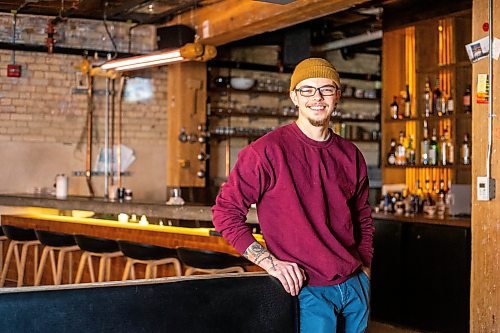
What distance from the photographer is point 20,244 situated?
8078 mm

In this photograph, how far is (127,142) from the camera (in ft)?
32.2

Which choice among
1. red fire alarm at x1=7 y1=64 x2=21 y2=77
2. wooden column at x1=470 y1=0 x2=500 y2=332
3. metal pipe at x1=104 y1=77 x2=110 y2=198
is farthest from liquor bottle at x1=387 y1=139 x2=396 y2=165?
red fire alarm at x1=7 y1=64 x2=21 y2=77

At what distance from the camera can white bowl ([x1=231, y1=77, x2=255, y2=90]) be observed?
10.1 meters

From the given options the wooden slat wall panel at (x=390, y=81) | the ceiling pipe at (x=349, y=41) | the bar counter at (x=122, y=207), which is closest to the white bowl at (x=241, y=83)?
the ceiling pipe at (x=349, y=41)

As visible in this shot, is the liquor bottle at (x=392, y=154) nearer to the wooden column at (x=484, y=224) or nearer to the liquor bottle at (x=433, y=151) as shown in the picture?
the liquor bottle at (x=433, y=151)

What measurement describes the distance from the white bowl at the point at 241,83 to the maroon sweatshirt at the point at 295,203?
24.0 ft

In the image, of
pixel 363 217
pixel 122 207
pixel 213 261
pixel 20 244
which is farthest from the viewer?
pixel 20 244

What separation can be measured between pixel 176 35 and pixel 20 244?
2862mm

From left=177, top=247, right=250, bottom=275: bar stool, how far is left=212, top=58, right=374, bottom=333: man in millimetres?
2414

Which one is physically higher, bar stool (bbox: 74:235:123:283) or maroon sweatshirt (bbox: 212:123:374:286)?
maroon sweatshirt (bbox: 212:123:374:286)

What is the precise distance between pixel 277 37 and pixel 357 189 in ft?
22.1

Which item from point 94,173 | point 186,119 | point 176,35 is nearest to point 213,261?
point 176,35

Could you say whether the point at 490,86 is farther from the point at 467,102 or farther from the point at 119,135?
the point at 119,135

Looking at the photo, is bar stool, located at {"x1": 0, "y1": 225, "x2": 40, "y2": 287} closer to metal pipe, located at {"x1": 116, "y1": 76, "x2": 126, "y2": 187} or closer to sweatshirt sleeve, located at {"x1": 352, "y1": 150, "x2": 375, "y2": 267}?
metal pipe, located at {"x1": 116, "y1": 76, "x2": 126, "y2": 187}
